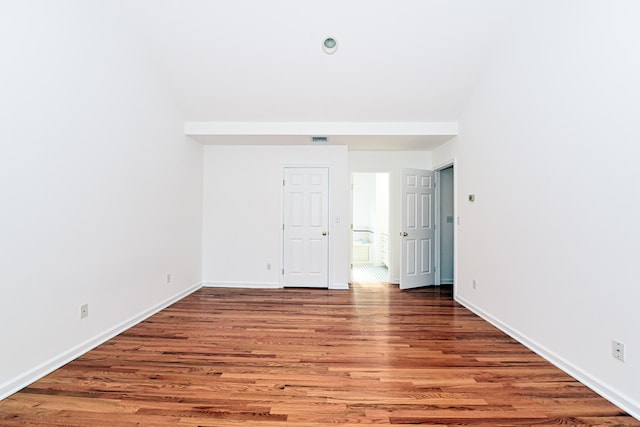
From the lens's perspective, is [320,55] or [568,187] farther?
A: [320,55]

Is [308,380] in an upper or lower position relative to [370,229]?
lower

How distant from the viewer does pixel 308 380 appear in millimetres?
2258

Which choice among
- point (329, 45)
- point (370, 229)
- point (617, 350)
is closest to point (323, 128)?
point (329, 45)

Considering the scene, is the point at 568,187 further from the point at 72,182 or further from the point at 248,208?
the point at 248,208

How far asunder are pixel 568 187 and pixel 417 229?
2899 millimetres

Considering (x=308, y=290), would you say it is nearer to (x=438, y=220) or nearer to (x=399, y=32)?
(x=438, y=220)

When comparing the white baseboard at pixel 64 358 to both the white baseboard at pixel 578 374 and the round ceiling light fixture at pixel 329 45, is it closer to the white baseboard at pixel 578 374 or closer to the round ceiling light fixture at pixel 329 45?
the round ceiling light fixture at pixel 329 45

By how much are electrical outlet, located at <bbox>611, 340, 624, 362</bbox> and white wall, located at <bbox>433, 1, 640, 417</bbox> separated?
39mm

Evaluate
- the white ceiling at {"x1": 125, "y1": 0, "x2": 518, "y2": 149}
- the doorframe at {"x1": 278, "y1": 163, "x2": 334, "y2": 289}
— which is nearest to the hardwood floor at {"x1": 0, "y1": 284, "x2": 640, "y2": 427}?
the doorframe at {"x1": 278, "y1": 163, "x2": 334, "y2": 289}

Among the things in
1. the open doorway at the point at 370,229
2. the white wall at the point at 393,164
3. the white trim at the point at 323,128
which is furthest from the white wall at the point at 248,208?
the open doorway at the point at 370,229

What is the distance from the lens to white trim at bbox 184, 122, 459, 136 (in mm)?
4344

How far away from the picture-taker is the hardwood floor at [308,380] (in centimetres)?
187

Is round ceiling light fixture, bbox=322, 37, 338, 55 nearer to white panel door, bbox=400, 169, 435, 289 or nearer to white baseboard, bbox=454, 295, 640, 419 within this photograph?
white panel door, bbox=400, 169, 435, 289

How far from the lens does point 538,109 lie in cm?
275
